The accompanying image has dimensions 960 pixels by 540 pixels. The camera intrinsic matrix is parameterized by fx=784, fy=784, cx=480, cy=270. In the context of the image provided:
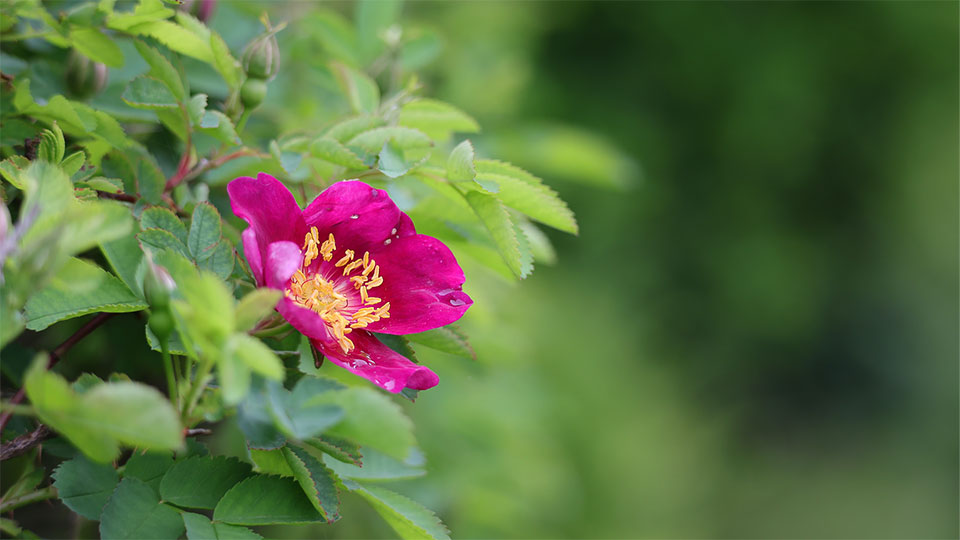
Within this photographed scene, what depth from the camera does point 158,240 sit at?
0.42 m

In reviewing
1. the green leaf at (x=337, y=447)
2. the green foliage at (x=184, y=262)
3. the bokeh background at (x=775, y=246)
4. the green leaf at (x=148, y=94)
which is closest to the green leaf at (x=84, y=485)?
the green foliage at (x=184, y=262)

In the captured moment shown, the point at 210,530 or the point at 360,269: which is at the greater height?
the point at 360,269

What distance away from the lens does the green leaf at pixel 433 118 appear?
596 mm

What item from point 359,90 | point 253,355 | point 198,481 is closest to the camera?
point 253,355

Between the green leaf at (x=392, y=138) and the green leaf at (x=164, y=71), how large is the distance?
12cm

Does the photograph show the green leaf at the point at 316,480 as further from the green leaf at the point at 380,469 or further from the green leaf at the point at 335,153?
the green leaf at the point at 335,153

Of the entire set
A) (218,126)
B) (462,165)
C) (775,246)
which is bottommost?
(218,126)

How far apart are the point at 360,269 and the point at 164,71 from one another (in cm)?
17

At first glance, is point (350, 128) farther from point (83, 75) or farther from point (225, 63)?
point (83, 75)

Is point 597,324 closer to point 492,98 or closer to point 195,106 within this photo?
point 492,98

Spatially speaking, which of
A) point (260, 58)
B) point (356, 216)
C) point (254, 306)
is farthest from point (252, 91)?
point (254, 306)

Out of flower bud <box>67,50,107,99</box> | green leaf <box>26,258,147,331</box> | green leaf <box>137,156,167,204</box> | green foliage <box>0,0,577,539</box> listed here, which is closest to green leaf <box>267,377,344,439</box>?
green foliage <box>0,0,577,539</box>

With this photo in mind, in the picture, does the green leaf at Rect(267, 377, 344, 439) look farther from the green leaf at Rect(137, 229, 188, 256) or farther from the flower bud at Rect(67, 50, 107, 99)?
the flower bud at Rect(67, 50, 107, 99)

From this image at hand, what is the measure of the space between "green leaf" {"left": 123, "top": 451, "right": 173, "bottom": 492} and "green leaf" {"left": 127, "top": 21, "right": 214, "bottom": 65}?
0.85 ft
